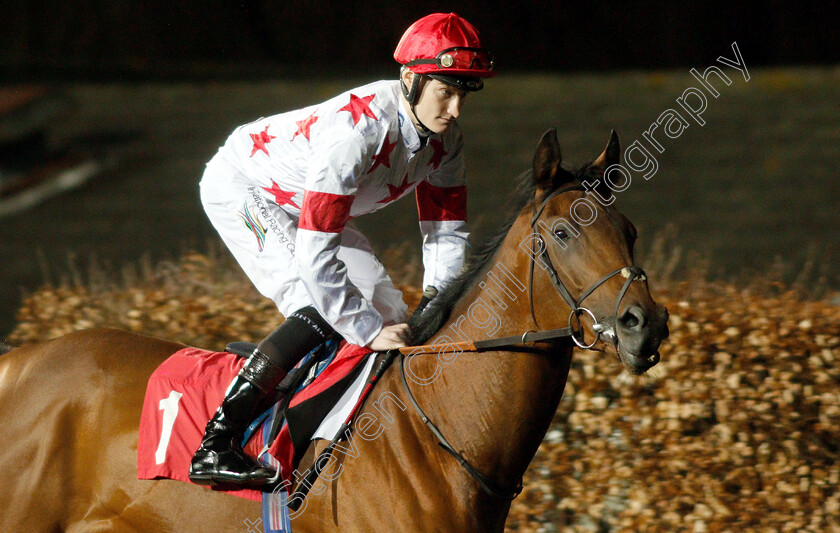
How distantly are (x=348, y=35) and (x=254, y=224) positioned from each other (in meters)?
6.20

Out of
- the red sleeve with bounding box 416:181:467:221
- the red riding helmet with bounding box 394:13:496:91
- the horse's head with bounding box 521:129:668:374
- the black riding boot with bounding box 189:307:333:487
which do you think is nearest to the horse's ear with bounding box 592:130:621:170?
the horse's head with bounding box 521:129:668:374

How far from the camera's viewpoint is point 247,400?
2.76 meters

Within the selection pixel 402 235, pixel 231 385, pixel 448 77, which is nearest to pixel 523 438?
pixel 231 385

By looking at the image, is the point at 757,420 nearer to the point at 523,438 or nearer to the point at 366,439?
the point at 523,438

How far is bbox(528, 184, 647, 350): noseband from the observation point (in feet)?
7.86

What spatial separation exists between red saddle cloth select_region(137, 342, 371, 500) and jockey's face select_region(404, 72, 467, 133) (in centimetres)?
77

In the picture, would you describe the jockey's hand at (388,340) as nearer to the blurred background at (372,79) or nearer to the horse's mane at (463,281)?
the horse's mane at (463,281)

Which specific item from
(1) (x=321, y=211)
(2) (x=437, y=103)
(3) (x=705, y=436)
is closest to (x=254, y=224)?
(1) (x=321, y=211)

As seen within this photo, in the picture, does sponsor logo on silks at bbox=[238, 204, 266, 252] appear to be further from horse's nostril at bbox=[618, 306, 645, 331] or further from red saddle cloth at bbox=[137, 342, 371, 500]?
horse's nostril at bbox=[618, 306, 645, 331]

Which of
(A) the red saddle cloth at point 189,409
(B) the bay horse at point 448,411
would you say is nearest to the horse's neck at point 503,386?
(B) the bay horse at point 448,411

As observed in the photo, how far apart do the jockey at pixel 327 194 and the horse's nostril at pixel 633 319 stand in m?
0.75

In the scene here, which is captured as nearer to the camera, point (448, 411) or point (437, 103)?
point (448, 411)

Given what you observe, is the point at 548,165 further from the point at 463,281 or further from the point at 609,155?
the point at 463,281

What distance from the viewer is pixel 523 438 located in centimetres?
263
